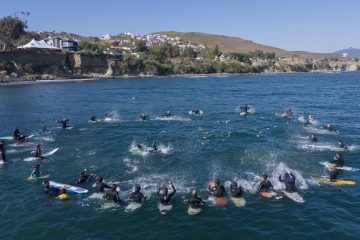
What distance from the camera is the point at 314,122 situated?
54.1 meters

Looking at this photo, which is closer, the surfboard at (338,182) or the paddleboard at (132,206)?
the paddleboard at (132,206)

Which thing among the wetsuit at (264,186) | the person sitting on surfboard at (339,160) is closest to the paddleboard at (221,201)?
the wetsuit at (264,186)

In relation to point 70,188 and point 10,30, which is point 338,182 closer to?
point 70,188

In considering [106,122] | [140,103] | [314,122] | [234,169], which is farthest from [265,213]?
[140,103]

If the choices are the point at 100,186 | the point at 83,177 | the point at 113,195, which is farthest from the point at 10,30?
the point at 113,195

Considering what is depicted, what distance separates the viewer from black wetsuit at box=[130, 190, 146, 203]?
25625 mm

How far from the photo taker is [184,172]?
32.3 metres

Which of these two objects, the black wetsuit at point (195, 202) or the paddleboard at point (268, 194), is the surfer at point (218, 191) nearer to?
the black wetsuit at point (195, 202)

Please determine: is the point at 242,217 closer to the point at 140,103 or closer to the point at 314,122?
the point at 314,122

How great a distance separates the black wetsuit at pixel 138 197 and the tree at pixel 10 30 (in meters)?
162

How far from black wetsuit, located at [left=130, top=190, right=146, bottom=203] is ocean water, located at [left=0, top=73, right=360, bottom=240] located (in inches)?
34.6

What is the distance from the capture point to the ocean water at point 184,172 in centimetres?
2244

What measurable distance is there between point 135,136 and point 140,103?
36.0 m

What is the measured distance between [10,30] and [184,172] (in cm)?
17526
